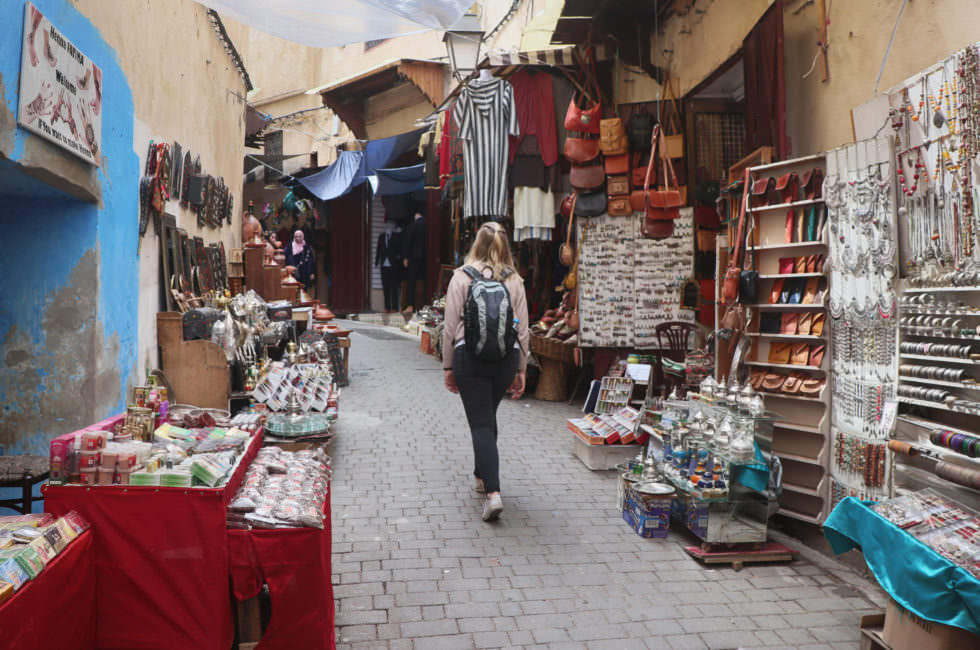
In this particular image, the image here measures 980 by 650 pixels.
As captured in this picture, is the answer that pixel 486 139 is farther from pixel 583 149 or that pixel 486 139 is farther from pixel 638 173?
pixel 638 173

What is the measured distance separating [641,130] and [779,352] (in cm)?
367

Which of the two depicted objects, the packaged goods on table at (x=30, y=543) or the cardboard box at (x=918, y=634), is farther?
the cardboard box at (x=918, y=634)

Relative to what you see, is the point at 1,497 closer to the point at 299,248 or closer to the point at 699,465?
the point at 699,465

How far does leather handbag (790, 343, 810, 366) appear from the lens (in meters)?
4.53

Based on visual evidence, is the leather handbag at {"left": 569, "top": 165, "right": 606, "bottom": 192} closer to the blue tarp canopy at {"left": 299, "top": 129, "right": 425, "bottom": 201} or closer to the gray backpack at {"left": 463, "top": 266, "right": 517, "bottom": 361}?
the gray backpack at {"left": 463, "top": 266, "right": 517, "bottom": 361}

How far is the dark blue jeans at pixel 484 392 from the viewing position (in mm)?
4594

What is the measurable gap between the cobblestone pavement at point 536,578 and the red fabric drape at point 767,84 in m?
3.03

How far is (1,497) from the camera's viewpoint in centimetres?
393

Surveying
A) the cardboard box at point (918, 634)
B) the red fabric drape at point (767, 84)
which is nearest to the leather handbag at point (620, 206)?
the red fabric drape at point (767, 84)

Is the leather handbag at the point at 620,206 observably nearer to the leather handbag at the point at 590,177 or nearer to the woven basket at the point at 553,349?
the leather handbag at the point at 590,177

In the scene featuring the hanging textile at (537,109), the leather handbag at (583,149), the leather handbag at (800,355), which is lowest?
the leather handbag at (800,355)

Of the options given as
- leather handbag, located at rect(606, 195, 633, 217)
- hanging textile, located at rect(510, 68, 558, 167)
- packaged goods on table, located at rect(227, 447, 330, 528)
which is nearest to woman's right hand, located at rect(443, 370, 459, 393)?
packaged goods on table, located at rect(227, 447, 330, 528)

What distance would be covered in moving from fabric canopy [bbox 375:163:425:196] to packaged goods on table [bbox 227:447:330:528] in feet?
38.3

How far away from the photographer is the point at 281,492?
3.01 m
